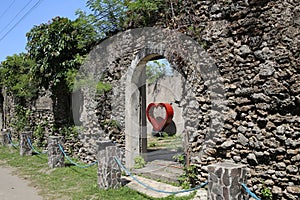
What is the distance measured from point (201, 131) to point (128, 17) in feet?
10.2

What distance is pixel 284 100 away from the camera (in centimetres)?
396

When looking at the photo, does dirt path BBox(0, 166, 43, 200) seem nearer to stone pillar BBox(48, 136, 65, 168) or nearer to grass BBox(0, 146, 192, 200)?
grass BBox(0, 146, 192, 200)

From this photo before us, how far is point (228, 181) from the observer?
361 centimetres

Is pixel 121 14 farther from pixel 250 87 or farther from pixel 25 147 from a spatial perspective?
pixel 25 147

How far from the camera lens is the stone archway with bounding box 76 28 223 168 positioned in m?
5.02

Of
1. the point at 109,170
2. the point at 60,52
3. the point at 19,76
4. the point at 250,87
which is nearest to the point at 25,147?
the point at 60,52

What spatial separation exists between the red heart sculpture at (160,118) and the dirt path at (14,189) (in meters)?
6.06

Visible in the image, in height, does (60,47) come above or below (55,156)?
above

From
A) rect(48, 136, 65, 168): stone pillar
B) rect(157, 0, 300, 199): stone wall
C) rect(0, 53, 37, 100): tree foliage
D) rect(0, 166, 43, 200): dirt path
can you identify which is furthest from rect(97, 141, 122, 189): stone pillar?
rect(0, 53, 37, 100): tree foliage

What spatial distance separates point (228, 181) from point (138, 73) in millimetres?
3730

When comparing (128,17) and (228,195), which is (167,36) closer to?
(128,17)

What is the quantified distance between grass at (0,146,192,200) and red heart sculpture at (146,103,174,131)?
474 cm

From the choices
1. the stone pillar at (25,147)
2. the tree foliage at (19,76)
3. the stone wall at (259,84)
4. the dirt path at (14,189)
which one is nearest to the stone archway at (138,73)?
the stone wall at (259,84)

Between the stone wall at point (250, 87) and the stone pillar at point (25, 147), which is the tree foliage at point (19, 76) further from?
the stone wall at point (250, 87)
